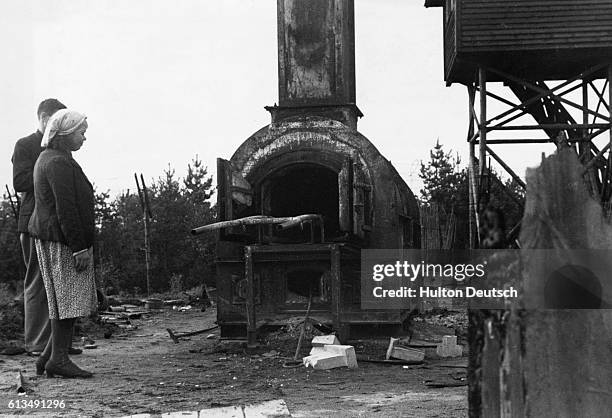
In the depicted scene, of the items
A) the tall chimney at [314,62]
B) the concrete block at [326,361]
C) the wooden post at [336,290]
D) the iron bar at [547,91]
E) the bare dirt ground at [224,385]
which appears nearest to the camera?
the bare dirt ground at [224,385]

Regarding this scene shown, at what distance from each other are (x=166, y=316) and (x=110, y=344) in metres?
4.99

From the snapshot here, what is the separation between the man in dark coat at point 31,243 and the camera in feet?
24.1

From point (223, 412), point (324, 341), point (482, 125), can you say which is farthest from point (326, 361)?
point (482, 125)

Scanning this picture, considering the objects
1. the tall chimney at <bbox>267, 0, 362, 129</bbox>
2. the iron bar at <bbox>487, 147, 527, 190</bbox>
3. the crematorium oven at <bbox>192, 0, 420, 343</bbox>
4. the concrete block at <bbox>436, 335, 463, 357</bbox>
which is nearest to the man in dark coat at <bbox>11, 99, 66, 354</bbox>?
the crematorium oven at <bbox>192, 0, 420, 343</bbox>

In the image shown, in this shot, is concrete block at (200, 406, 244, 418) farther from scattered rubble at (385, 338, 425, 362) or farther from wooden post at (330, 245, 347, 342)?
wooden post at (330, 245, 347, 342)

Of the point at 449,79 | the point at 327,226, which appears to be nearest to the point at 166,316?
the point at 327,226

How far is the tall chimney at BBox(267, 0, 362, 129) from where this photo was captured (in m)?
11.5

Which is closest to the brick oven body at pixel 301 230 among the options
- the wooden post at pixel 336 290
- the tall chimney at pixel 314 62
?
the wooden post at pixel 336 290

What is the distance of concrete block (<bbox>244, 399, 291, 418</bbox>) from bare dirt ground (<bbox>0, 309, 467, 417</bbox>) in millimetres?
84

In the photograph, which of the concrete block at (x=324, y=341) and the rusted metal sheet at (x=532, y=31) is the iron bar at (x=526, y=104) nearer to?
the rusted metal sheet at (x=532, y=31)

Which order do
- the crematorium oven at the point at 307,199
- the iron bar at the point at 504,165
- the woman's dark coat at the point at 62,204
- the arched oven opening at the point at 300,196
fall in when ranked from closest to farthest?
the woman's dark coat at the point at 62,204, the crematorium oven at the point at 307,199, the arched oven opening at the point at 300,196, the iron bar at the point at 504,165

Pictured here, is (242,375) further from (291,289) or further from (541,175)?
(541,175)

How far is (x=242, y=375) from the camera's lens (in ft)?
25.3

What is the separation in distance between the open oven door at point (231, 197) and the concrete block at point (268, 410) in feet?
13.9
